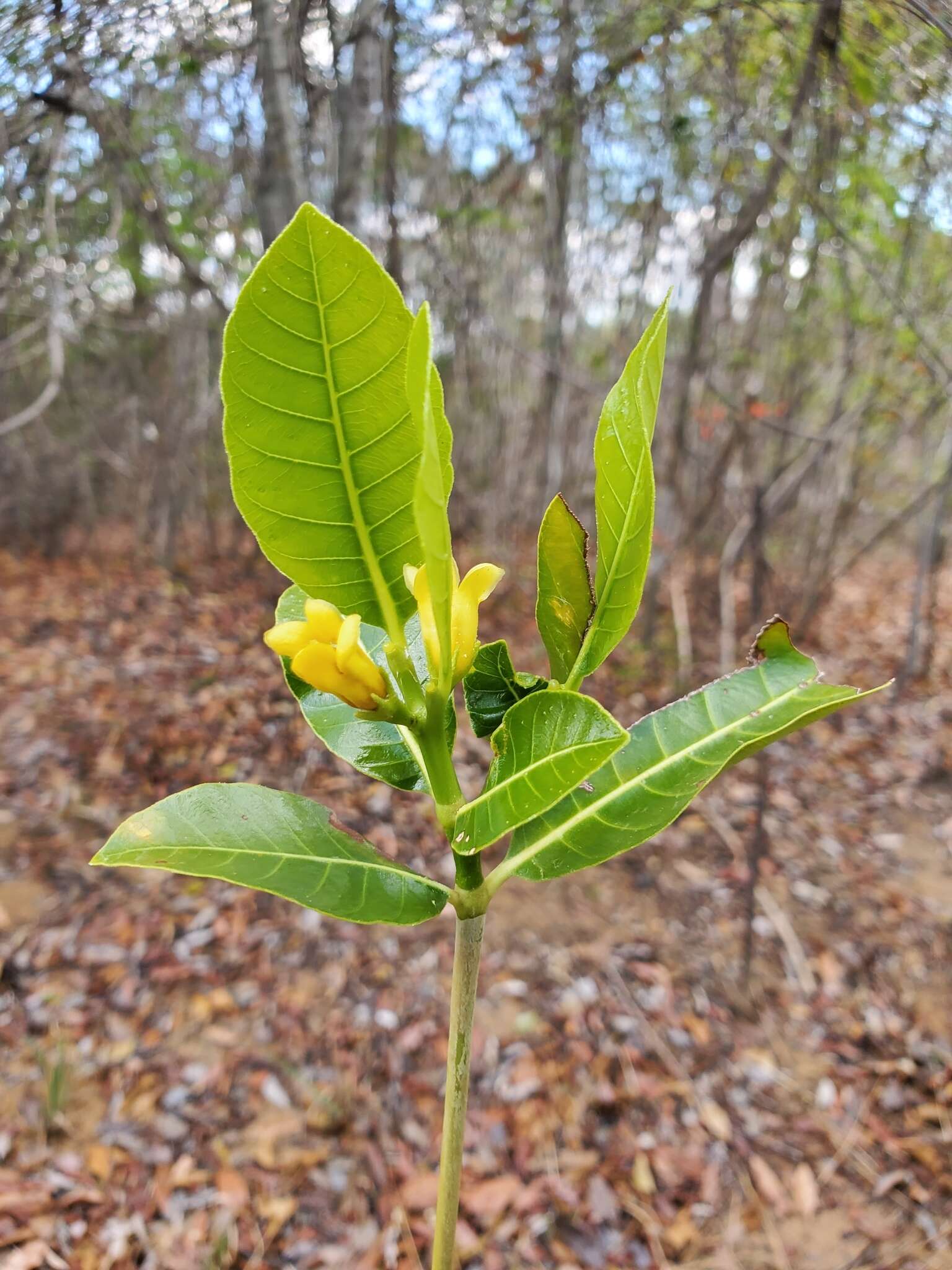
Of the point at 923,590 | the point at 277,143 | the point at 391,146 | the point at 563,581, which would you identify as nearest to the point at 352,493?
the point at 563,581

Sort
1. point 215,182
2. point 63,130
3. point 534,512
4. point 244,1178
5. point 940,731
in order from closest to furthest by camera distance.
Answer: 1. point 244,1178
2. point 63,130
3. point 215,182
4. point 940,731
5. point 534,512

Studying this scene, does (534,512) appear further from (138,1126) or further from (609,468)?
(609,468)

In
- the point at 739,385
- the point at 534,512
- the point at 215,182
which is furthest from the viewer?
the point at 534,512

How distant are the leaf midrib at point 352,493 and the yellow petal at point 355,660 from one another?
0.04 metres

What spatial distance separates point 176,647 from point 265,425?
12.8 feet

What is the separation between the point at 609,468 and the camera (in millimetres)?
452

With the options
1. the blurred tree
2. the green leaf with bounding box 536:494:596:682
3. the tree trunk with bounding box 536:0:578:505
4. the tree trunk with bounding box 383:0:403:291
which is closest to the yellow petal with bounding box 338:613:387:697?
the green leaf with bounding box 536:494:596:682

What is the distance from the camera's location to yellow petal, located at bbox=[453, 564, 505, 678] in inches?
18.2

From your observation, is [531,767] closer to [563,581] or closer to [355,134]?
[563,581]

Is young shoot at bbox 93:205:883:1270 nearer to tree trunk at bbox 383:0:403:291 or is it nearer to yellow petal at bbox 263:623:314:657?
yellow petal at bbox 263:623:314:657

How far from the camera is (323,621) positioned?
43 cm

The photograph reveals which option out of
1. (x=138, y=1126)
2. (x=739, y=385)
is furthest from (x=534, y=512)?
(x=138, y=1126)

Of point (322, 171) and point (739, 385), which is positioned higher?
point (322, 171)

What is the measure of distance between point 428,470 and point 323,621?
130 millimetres
